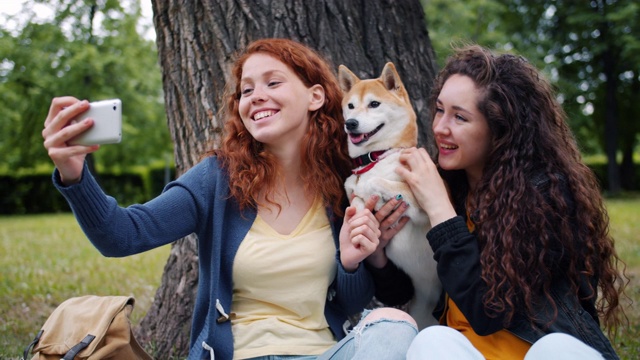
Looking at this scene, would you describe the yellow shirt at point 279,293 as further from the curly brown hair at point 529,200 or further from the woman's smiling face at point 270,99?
the curly brown hair at point 529,200

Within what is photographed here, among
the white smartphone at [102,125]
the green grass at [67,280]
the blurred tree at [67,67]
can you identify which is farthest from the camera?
the blurred tree at [67,67]

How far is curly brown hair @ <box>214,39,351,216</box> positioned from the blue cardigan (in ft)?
0.23

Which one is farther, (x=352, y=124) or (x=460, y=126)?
(x=352, y=124)

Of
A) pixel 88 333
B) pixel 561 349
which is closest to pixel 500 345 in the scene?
pixel 561 349

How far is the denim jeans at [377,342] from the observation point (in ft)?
6.25

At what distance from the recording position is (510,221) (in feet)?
6.75

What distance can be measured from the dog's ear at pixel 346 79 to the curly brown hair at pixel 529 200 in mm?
450

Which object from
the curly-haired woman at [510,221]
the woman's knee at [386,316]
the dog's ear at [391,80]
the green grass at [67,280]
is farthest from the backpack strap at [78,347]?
the green grass at [67,280]

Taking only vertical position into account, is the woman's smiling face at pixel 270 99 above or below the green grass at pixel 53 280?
above

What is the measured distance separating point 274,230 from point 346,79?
797mm

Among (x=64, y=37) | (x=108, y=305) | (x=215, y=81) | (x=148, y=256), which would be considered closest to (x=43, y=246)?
(x=148, y=256)

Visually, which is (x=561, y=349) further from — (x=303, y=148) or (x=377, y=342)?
(x=303, y=148)

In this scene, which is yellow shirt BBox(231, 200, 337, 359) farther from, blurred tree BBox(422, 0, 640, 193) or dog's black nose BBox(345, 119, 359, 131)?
blurred tree BBox(422, 0, 640, 193)

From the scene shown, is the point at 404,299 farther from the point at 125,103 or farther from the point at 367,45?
the point at 125,103
